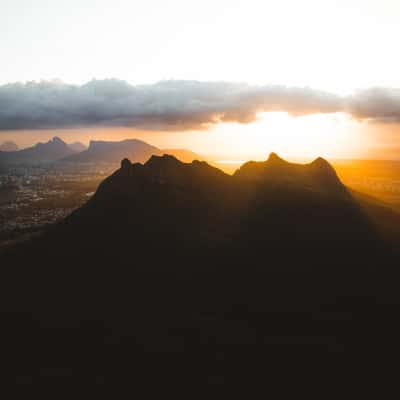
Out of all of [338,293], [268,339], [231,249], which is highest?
[231,249]

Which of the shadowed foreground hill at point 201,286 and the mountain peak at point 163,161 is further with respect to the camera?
the mountain peak at point 163,161

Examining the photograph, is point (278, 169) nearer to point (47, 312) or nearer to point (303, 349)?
point (303, 349)

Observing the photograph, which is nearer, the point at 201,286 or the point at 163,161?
the point at 201,286

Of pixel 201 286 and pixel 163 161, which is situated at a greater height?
pixel 163 161

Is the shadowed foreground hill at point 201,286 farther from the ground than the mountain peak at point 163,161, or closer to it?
closer to it

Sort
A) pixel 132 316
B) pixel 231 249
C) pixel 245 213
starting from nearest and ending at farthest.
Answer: pixel 132 316 < pixel 231 249 < pixel 245 213

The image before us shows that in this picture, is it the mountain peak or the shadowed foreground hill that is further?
the mountain peak

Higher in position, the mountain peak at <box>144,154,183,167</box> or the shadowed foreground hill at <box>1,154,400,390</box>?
the mountain peak at <box>144,154,183,167</box>

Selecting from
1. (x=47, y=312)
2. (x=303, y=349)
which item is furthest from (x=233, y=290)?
(x=47, y=312)
